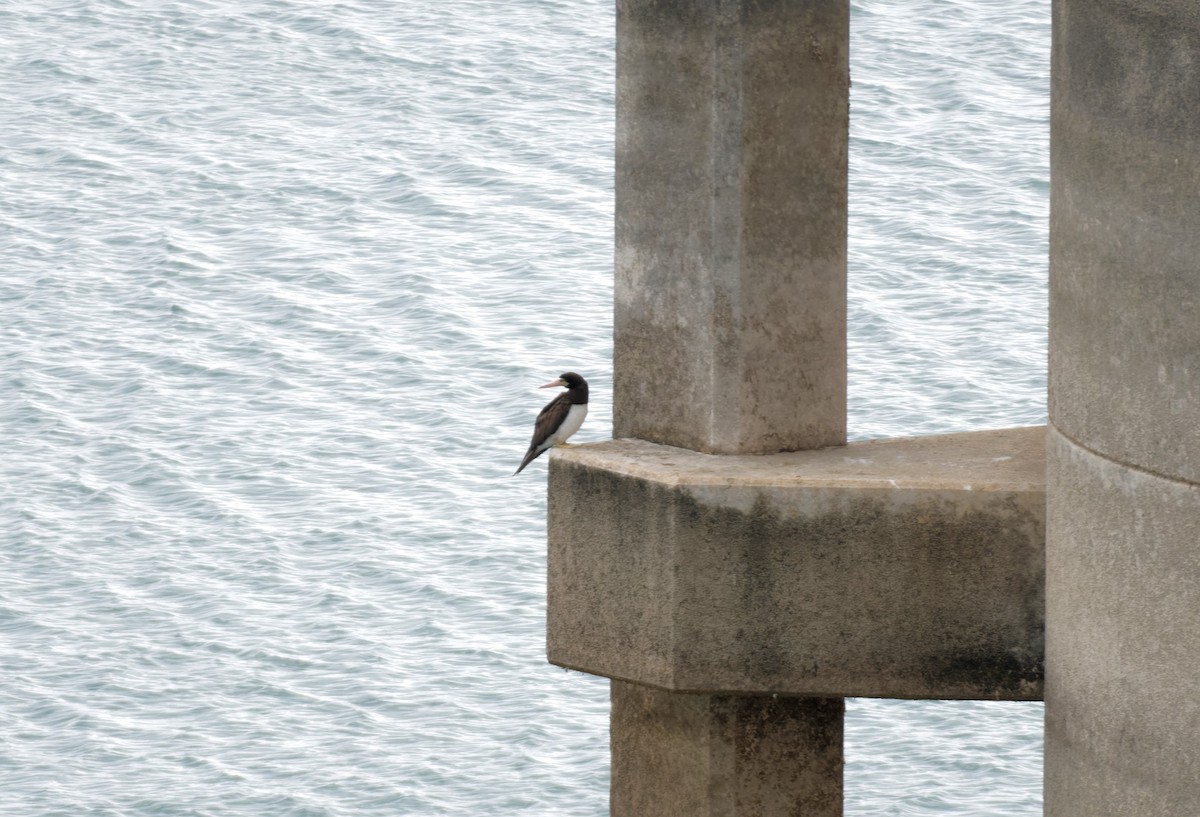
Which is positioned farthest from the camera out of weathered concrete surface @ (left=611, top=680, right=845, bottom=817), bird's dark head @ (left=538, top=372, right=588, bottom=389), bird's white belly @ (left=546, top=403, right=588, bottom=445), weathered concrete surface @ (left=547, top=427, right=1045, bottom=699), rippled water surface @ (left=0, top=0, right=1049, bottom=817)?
rippled water surface @ (left=0, top=0, right=1049, bottom=817)

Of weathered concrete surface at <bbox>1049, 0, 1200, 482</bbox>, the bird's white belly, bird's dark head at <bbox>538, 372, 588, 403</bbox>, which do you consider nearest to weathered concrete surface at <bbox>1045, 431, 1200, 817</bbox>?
weathered concrete surface at <bbox>1049, 0, 1200, 482</bbox>

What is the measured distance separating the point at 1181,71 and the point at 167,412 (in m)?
24.5

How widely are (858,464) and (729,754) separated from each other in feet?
5.03

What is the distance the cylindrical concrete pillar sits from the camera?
8016mm

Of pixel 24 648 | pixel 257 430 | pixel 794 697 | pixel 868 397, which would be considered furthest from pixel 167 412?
pixel 794 697

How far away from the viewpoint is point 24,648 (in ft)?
82.2

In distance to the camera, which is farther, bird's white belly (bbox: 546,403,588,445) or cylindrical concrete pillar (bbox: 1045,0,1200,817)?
bird's white belly (bbox: 546,403,588,445)

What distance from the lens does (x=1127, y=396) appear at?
8.32m

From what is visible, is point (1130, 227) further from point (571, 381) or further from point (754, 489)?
point (571, 381)

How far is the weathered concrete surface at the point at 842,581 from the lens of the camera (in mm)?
10109

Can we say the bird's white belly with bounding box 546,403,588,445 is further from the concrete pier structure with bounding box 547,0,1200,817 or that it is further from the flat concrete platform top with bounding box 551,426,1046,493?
the flat concrete platform top with bounding box 551,426,1046,493

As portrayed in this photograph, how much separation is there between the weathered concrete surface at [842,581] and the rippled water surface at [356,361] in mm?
11229

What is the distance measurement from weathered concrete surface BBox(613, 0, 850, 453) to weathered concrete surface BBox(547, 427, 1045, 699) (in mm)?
530

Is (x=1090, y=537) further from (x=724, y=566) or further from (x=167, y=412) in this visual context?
(x=167, y=412)
